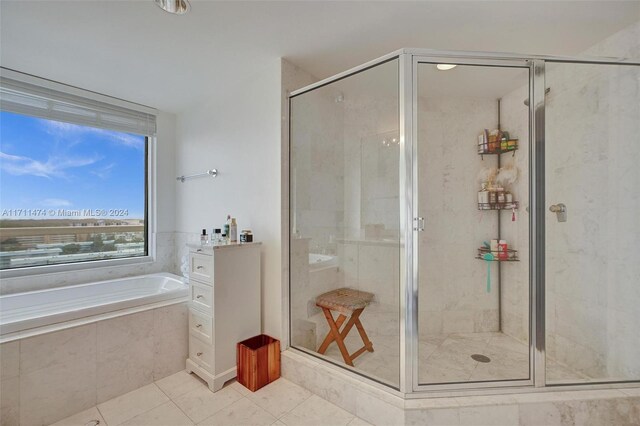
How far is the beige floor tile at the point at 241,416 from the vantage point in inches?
62.8

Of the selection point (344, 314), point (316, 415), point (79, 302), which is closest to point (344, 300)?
point (344, 314)

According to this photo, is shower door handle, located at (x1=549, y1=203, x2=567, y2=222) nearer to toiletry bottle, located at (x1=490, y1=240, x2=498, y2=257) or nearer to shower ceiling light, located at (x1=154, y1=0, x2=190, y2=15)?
toiletry bottle, located at (x1=490, y1=240, x2=498, y2=257)

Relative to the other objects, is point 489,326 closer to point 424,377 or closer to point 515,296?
point 515,296

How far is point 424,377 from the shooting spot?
1.62 m

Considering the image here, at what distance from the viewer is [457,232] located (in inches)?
96.7

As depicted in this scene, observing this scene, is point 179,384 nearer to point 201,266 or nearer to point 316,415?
point 201,266

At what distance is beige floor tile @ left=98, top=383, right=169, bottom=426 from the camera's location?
1649mm

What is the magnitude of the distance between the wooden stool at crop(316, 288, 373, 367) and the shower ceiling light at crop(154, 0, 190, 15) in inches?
83.6

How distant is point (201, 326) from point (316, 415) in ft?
3.36

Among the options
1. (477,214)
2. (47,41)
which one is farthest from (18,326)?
(477,214)

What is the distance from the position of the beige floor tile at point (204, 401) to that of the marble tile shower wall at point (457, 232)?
1.54 metres

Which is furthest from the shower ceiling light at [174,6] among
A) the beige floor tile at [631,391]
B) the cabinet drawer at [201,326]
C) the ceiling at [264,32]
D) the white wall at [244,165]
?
the beige floor tile at [631,391]

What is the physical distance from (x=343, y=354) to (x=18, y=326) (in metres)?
2.01

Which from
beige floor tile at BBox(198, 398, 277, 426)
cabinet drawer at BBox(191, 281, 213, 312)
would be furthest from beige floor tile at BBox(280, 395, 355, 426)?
cabinet drawer at BBox(191, 281, 213, 312)
